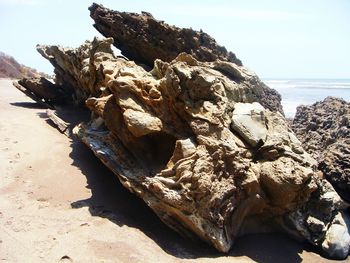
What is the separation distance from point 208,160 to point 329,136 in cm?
452

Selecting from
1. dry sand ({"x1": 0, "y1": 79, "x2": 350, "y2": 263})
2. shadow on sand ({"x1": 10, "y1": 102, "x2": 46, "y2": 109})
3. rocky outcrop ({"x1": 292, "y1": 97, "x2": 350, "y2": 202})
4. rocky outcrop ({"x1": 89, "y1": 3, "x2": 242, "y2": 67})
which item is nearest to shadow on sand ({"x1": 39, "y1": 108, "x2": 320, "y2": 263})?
dry sand ({"x1": 0, "y1": 79, "x2": 350, "y2": 263})

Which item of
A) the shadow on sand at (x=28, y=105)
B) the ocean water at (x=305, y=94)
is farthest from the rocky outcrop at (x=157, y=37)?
the ocean water at (x=305, y=94)

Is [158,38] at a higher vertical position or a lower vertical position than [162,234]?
higher

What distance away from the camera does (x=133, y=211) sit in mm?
7094

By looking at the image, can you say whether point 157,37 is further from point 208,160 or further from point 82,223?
point 82,223

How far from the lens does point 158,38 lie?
34.1 feet

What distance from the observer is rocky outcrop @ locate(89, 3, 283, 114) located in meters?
10.4

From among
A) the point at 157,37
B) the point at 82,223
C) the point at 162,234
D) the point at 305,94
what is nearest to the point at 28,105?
the point at 157,37

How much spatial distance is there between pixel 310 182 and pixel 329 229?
1299mm

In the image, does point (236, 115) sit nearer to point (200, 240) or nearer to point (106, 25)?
point (200, 240)

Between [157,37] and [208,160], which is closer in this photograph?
[208,160]

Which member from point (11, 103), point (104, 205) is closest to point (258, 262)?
point (104, 205)

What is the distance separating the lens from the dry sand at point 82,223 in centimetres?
564

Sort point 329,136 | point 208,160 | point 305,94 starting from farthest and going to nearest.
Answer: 1. point 305,94
2. point 329,136
3. point 208,160
